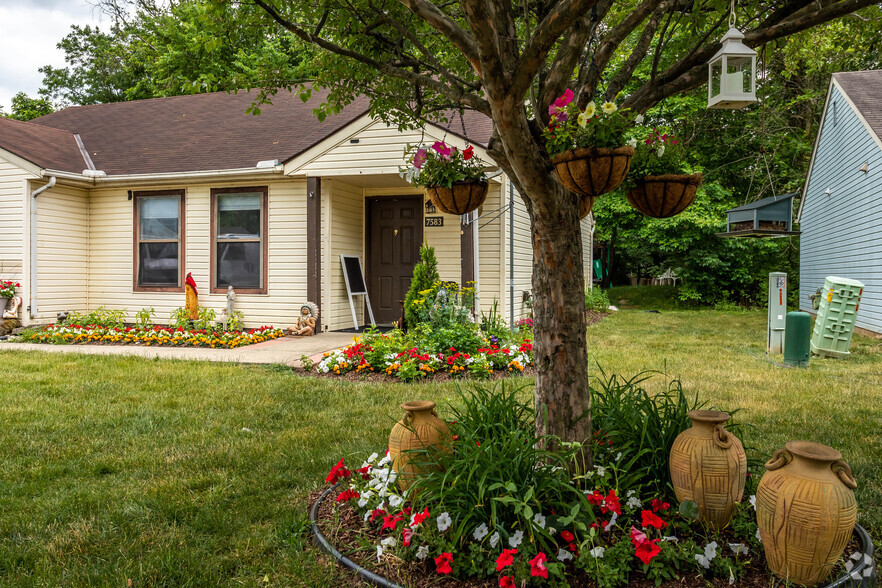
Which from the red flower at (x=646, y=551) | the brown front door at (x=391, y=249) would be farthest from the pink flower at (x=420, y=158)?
the brown front door at (x=391, y=249)

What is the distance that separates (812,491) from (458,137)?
21.2ft

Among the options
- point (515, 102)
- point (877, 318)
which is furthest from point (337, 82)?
point (877, 318)

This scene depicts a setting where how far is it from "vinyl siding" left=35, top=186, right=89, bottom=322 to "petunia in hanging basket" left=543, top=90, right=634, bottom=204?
32.4 feet

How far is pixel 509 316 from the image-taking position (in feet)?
29.9

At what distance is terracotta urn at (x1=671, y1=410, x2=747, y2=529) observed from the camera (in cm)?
224

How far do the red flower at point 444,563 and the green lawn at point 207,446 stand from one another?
399 millimetres

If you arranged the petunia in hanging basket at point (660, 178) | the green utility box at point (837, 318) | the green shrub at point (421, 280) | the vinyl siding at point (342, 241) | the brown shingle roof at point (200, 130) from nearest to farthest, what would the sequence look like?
the petunia in hanging basket at point (660, 178) → the green utility box at point (837, 318) → the green shrub at point (421, 280) → the vinyl siding at point (342, 241) → the brown shingle roof at point (200, 130)

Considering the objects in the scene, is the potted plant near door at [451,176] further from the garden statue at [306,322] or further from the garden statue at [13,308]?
the garden statue at [13,308]

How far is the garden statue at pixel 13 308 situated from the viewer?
8.84 meters

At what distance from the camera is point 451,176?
10.5 feet

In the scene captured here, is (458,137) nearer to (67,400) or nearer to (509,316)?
(509,316)

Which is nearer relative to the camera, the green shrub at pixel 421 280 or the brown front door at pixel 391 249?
the green shrub at pixel 421 280

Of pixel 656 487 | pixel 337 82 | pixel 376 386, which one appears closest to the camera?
pixel 656 487

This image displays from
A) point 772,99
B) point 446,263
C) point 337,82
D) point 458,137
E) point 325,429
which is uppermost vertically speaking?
point 772,99
